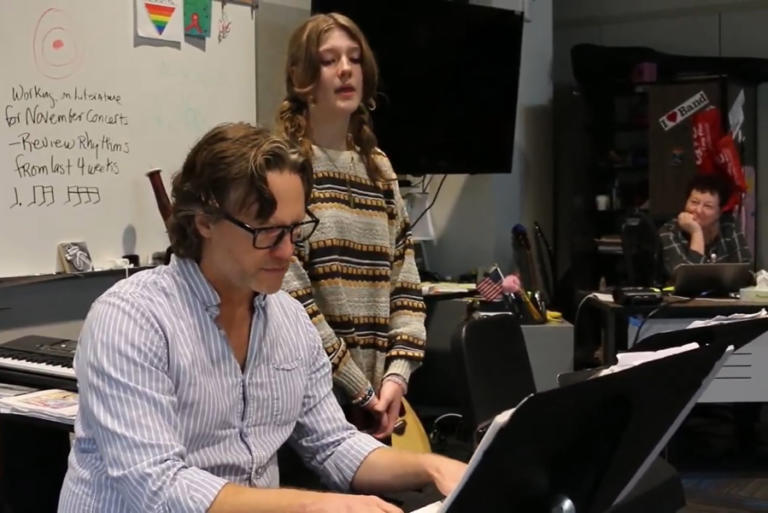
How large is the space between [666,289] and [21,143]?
2833 millimetres

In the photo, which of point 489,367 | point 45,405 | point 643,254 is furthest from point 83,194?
point 643,254

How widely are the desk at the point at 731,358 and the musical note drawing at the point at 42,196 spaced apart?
2.28 m

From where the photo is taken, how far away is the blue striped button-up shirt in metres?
1.29

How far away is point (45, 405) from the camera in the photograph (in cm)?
202

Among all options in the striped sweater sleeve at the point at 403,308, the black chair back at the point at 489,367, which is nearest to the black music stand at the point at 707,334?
the black chair back at the point at 489,367

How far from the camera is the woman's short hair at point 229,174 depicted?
1375mm

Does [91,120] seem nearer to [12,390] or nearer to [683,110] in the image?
[12,390]

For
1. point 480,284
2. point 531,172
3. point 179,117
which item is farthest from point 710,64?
point 179,117

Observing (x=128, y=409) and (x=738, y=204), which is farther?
(x=738, y=204)

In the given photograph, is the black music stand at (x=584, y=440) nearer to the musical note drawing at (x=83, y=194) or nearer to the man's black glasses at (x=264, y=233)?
the man's black glasses at (x=264, y=233)

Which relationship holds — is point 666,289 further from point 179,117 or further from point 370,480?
point 370,480

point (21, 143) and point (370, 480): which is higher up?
point (21, 143)

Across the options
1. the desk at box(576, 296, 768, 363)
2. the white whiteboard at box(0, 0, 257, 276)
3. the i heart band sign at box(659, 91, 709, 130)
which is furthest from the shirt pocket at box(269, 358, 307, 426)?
the i heart band sign at box(659, 91, 709, 130)

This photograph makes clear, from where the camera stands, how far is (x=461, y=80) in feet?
13.7
